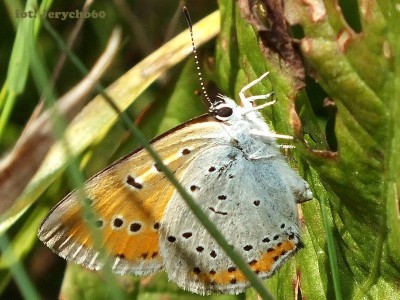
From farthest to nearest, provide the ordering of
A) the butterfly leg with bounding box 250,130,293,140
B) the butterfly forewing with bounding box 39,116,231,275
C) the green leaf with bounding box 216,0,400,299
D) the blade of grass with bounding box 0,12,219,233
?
the blade of grass with bounding box 0,12,219,233 < the butterfly forewing with bounding box 39,116,231,275 < the butterfly leg with bounding box 250,130,293,140 < the green leaf with bounding box 216,0,400,299

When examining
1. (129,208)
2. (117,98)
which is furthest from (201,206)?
(117,98)

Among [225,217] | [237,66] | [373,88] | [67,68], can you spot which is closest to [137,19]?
[67,68]

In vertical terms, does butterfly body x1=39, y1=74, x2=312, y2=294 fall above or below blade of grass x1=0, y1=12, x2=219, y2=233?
below

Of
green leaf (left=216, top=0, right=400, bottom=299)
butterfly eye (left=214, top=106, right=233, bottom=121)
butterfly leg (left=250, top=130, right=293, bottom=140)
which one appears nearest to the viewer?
green leaf (left=216, top=0, right=400, bottom=299)

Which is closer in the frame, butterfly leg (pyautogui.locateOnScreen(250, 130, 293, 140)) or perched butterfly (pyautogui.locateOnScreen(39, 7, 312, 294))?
butterfly leg (pyautogui.locateOnScreen(250, 130, 293, 140))

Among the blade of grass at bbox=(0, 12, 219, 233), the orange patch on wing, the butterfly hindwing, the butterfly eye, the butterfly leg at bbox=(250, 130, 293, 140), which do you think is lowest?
the orange patch on wing

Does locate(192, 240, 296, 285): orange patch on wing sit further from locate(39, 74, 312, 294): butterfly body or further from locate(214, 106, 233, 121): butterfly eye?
locate(214, 106, 233, 121): butterfly eye

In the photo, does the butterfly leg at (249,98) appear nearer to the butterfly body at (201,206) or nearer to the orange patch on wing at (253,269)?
the butterfly body at (201,206)

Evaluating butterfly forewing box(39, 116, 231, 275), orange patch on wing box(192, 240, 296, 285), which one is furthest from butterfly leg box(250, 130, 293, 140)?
orange patch on wing box(192, 240, 296, 285)
